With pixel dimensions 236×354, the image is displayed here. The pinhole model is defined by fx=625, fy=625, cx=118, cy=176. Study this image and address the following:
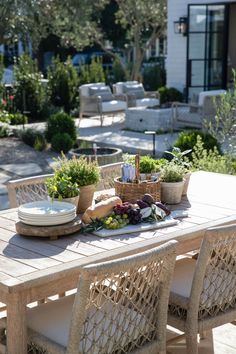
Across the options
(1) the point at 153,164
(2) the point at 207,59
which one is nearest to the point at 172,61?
(2) the point at 207,59

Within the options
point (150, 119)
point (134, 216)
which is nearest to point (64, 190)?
point (134, 216)

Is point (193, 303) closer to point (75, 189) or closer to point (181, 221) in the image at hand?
point (181, 221)

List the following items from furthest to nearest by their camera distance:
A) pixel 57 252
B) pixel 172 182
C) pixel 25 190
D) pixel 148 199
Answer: pixel 25 190 < pixel 172 182 < pixel 148 199 < pixel 57 252

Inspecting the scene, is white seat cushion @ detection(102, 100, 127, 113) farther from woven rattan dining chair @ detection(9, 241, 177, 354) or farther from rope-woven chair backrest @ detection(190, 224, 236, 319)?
woven rattan dining chair @ detection(9, 241, 177, 354)

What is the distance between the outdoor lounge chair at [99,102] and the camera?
1198 cm

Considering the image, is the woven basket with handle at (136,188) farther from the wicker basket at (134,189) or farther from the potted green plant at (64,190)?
the potted green plant at (64,190)

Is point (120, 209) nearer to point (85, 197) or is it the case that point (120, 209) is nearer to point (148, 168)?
point (85, 197)

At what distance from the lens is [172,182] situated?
11.4ft

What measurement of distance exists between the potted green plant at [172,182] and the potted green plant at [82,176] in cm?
39

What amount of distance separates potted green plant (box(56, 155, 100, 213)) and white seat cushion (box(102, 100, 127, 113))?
345 inches

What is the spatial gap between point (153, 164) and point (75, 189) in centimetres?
56

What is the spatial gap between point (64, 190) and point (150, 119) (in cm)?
→ 820

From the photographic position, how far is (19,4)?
35.1ft

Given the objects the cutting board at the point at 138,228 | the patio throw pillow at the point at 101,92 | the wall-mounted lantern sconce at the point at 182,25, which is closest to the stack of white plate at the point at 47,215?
the cutting board at the point at 138,228
